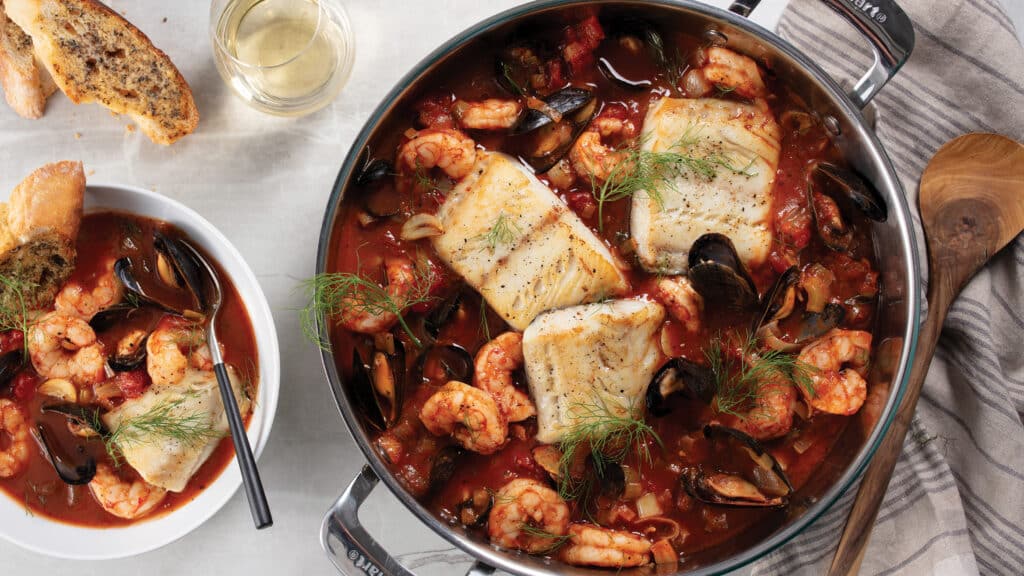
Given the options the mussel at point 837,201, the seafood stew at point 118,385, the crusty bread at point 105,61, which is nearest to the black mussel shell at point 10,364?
the seafood stew at point 118,385

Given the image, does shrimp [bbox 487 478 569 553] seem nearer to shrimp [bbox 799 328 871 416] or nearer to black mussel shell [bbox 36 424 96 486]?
shrimp [bbox 799 328 871 416]

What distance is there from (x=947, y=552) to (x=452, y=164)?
9.32 feet

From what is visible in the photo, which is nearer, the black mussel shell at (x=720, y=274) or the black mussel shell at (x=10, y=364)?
the black mussel shell at (x=720, y=274)

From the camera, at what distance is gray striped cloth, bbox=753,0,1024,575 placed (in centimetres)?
383

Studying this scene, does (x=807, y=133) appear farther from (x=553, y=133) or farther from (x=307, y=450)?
(x=307, y=450)

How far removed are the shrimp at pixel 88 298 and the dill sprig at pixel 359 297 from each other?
0.87 metres

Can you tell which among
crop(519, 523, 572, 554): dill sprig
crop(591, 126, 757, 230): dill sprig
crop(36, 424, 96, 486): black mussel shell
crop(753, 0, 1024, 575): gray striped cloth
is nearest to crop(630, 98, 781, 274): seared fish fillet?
crop(591, 126, 757, 230): dill sprig

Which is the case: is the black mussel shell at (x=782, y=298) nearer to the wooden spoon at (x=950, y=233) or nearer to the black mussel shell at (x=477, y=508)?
the wooden spoon at (x=950, y=233)

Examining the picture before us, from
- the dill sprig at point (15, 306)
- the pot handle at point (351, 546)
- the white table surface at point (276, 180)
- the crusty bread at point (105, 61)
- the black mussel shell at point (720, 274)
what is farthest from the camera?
the white table surface at point (276, 180)

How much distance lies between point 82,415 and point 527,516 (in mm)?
1994

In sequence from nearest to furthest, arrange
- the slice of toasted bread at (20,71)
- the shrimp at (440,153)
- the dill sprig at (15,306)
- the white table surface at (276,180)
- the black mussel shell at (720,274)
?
1. the black mussel shell at (720,274)
2. the shrimp at (440,153)
3. the dill sprig at (15,306)
4. the slice of toasted bread at (20,71)
5. the white table surface at (276,180)

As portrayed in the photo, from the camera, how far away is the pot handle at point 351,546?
336cm

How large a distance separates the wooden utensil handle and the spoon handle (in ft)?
8.30

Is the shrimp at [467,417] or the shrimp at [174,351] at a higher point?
the shrimp at [467,417]
